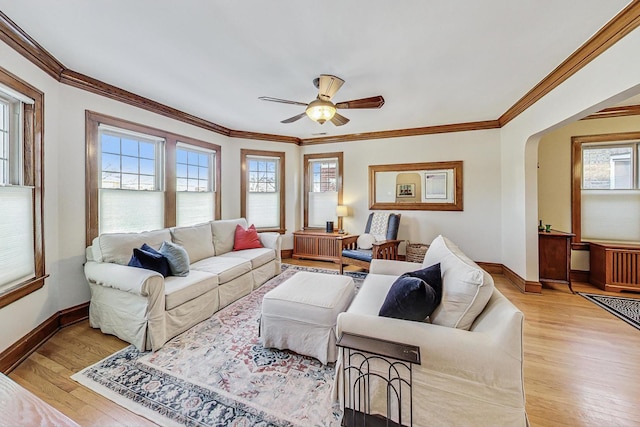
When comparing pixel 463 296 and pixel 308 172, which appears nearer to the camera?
pixel 463 296

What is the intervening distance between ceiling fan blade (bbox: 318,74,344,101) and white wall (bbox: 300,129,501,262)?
97.0 inches

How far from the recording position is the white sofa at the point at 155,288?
2166mm

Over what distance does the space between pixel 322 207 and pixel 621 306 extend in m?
4.46

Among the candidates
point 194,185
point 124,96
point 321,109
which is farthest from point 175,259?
point 321,109

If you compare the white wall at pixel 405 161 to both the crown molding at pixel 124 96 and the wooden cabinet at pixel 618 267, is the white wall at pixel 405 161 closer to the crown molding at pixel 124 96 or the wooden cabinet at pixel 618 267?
the crown molding at pixel 124 96

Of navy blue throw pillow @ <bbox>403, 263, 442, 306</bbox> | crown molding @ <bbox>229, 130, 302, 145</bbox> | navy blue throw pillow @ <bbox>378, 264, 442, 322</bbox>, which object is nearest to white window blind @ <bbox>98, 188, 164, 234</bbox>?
crown molding @ <bbox>229, 130, 302, 145</bbox>

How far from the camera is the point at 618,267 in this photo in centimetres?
339

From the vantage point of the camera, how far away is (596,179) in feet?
12.4

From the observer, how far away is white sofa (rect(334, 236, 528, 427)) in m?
1.18

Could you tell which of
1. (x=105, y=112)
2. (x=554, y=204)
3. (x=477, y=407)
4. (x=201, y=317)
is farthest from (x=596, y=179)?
(x=105, y=112)

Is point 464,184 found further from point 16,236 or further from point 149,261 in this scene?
point 16,236

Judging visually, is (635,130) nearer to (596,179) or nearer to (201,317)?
(596,179)

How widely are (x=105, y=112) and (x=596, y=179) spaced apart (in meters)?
6.69

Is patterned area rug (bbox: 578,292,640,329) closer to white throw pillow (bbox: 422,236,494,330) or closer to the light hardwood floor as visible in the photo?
the light hardwood floor
